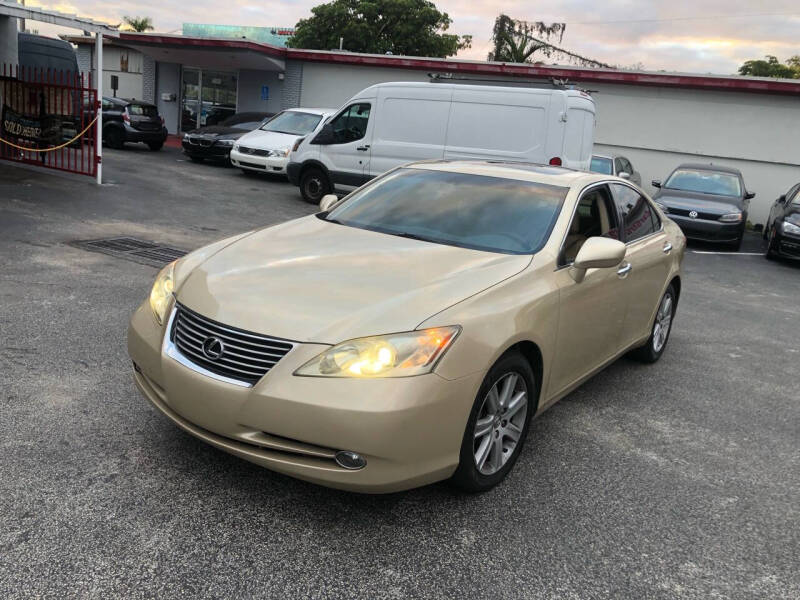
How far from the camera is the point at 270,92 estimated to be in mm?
24328

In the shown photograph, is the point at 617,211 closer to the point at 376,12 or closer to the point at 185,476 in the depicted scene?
the point at 185,476

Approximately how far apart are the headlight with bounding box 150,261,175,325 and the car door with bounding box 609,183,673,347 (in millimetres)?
2699

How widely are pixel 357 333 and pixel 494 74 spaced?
18793mm

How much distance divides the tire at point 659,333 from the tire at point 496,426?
2.31 metres

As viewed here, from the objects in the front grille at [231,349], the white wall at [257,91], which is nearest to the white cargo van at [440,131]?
the front grille at [231,349]

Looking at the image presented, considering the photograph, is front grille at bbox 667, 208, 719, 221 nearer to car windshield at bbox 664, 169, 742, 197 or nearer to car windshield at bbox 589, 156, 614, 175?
car windshield at bbox 664, 169, 742, 197

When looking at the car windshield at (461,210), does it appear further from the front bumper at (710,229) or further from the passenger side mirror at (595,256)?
the front bumper at (710,229)

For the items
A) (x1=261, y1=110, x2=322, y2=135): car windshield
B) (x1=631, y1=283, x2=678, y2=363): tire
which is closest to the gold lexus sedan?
(x1=631, y1=283, x2=678, y2=363): tire

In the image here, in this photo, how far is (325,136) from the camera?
43.4 ft

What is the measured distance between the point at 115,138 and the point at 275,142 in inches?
250

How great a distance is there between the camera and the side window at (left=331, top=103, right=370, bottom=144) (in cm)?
1289

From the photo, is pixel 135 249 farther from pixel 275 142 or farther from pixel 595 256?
pixel 275 142

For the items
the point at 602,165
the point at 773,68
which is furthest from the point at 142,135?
the point at 773,68

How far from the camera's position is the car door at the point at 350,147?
42.1ft
